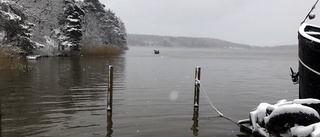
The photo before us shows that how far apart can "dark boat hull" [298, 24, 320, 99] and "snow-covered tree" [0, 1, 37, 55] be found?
22.4 meters

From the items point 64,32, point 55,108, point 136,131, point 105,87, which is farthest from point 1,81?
point 64,32

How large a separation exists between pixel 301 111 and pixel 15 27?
88.1 ft

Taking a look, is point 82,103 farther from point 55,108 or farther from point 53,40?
point 53,40

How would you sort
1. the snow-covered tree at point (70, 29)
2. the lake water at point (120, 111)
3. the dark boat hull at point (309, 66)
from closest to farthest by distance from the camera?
1. the dark boat hull at point (309, 66)
2. the lake water at point (120, 111)
3. the snow-covered tree at point (70, 29)

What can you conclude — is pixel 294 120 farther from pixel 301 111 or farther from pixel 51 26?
pixel 51 26

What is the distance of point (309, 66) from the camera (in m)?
7.44

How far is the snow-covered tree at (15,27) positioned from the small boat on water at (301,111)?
2220cm

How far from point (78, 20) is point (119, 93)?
39.9 metres

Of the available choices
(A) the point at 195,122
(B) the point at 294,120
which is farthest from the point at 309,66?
(A) the point at 195,122

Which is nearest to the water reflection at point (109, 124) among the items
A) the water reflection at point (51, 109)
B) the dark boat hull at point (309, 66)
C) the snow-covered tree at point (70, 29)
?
the water reflection at point (51, 109)

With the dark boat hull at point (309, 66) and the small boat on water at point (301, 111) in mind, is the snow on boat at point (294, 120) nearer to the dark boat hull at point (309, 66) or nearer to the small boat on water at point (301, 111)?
the small boat on water at point (301, 111)

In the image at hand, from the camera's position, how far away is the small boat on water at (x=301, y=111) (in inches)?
249

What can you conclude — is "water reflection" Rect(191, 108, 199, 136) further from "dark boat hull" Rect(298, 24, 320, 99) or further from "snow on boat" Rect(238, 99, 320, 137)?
"dark boat hull" Rect(298, 24, 320, 99)

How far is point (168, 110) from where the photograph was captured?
1116 centimetres
